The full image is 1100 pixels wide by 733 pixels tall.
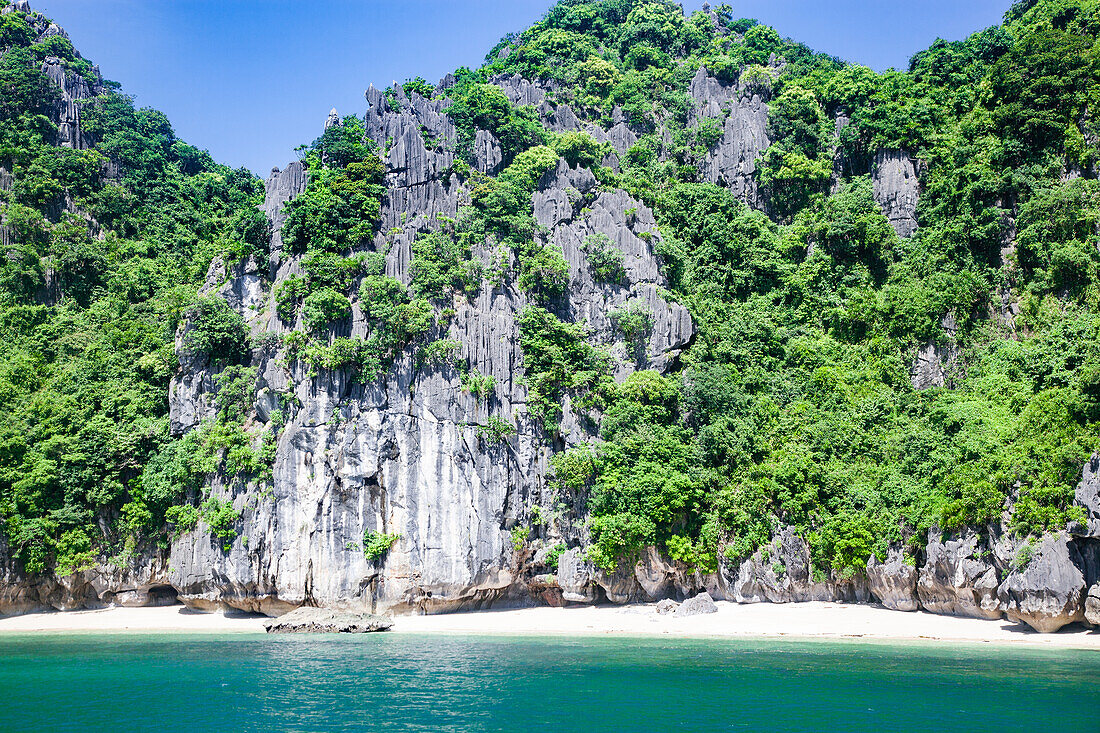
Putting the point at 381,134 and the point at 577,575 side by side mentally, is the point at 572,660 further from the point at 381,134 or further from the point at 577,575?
the point at 381,134

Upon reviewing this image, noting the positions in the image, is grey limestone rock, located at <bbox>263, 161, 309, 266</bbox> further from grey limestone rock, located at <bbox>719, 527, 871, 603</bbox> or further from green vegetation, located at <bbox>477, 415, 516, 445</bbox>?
grey limestone rock, located at <bbox>719, 527, 871, 603</bbox>

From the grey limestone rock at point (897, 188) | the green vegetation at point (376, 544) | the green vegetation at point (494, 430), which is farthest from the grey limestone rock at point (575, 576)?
the grey limestone rock at point (897, 188)

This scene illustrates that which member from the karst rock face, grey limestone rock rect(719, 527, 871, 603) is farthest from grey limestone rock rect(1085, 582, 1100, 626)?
the karst rock face

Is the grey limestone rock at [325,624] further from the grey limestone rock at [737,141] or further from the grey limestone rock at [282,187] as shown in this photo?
the grey limestone rock at [737,141]

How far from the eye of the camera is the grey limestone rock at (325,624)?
3103 centimetres

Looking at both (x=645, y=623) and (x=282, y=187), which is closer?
(x=645, y=623)

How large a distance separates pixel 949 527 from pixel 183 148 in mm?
51844

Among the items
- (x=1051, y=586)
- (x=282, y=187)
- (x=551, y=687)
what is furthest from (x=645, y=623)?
(x=282, y=187)

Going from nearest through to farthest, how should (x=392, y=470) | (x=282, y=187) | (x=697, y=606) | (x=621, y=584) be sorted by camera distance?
(x=697, y=606) → (x=621, y=584) → (x=392, y=470) → (x=282, y=187)

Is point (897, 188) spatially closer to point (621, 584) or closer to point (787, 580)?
point (787, 580)

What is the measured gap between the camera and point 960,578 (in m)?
26.7

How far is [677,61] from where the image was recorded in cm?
5228

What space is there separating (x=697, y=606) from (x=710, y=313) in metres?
15.6

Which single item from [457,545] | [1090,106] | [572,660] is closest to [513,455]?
[457,545]
